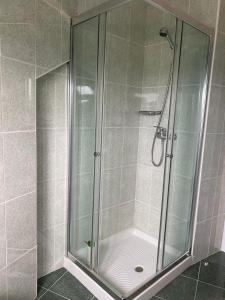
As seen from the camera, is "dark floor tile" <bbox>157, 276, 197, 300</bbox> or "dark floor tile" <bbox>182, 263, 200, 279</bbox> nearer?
"dark floor tile" <bbox>157, 276, 197, 300</bbox>

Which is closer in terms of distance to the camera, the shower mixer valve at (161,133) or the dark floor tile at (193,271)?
the dark floor tile at (193,271)

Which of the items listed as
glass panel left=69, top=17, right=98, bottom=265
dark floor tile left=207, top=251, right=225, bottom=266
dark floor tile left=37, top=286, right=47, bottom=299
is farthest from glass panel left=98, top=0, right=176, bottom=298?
dark floor tile left=207, top=251, right=225, bottom=266

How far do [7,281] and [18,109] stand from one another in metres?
1.05

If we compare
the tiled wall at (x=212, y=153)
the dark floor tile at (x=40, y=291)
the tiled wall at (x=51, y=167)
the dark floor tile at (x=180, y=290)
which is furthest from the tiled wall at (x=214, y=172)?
the dark floor tile at (x=40, y=291)

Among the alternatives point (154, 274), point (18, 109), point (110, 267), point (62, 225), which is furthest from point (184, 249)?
point (18, 109)

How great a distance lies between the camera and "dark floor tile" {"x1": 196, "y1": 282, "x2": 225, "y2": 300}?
176 centimetres

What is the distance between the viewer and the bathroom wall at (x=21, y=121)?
1.29m

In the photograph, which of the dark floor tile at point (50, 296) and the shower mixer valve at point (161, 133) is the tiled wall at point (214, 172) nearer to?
the shower mixer valve at point (161, 133)

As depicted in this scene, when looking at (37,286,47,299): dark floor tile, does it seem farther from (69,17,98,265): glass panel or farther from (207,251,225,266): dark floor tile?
(207,251,225,266): dark floor tile

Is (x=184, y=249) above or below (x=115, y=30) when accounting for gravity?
below

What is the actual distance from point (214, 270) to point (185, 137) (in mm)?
1200

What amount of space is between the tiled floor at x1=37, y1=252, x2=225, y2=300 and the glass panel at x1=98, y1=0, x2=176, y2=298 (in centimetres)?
19

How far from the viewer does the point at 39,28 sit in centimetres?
144

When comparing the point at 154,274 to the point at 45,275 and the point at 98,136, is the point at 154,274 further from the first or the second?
the point at 98,136
